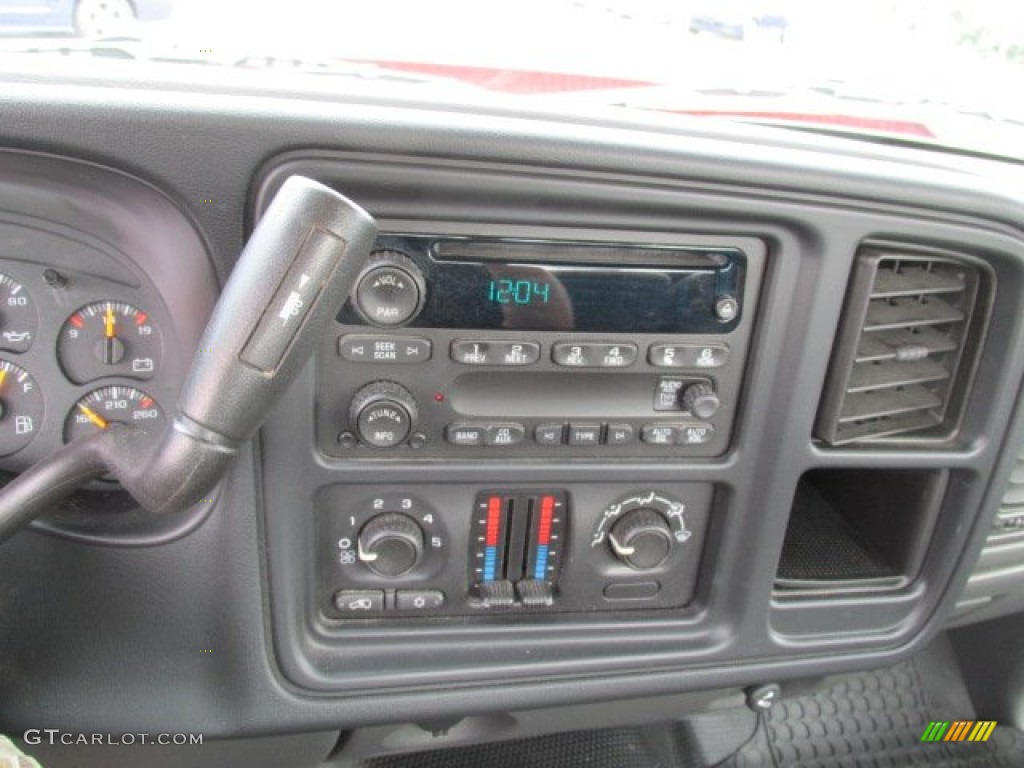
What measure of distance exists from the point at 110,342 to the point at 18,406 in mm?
170

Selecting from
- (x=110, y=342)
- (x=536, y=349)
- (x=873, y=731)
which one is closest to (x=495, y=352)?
(x=536, y=349)

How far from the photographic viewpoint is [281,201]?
2.63 ft

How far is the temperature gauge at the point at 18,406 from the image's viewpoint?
114cm

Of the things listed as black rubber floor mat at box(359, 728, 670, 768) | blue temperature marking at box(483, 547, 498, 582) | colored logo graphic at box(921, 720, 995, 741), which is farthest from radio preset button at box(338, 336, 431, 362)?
colored logo graphic at box(921, 720, 995, 741)

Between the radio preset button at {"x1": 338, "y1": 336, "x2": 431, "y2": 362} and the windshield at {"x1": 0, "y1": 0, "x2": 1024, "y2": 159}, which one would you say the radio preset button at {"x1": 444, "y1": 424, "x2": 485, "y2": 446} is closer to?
the radio preset button at {"x1": 338, "y1": 336, "x2": 431, "y2": 362}

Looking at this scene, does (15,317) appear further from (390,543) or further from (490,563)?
(490,563)

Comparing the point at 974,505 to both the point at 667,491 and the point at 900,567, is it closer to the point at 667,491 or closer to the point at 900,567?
the point at 900,567

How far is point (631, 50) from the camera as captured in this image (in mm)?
1932

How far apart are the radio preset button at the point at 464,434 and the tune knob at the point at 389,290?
168 millimetres

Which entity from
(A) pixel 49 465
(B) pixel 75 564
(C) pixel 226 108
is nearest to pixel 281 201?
(C) pixel 226 108

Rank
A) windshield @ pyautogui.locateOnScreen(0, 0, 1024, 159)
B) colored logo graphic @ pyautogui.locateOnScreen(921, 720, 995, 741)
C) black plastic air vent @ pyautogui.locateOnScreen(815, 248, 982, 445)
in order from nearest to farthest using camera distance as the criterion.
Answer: black plastic air vent @ pyautogui.locateOnScreen(815, 248, 982, 445), windshield @ pyautogui.locateOnScreen(0, 0, 1024, 159), colored logo graphic @ pyautogui.locateOnScreen(921, 720, 995, 741)

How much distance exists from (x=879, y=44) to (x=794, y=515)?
1.15 m

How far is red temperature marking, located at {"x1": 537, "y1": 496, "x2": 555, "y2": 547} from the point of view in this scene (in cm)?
125
